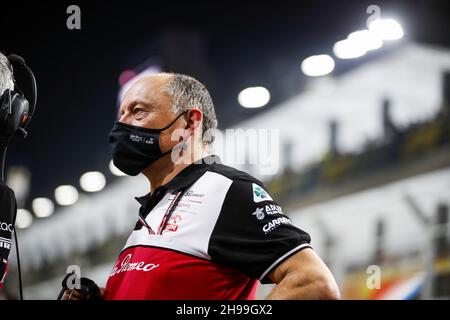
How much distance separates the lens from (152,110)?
1828 mm

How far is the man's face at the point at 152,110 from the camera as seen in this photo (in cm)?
181

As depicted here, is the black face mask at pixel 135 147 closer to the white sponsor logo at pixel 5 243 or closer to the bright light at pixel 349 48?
the white sponsor logo at pixel 5 243

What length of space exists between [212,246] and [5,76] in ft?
2.53

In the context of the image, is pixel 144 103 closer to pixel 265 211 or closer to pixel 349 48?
pixel 265 211

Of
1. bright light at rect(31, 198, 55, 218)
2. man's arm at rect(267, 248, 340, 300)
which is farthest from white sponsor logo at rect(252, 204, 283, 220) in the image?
bright light at rect(31, 198, 55, 218)

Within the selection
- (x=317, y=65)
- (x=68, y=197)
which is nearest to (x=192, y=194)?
(x=68, y=197)

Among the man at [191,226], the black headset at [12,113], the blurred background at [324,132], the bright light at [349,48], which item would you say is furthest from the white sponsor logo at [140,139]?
the bright light at [349,48]

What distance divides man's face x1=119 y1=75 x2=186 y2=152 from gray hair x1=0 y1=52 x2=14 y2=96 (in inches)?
12.5

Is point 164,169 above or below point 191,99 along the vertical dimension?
below

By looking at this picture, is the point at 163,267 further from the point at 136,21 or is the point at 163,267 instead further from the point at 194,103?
the point at 136,21

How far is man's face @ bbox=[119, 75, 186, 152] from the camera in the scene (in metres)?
1.81

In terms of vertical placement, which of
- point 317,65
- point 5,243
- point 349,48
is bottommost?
point 5,243

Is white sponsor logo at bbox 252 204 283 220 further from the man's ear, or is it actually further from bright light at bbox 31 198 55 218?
bright light at bbox 31 198 55 218

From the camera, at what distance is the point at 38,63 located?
9.85 feet
